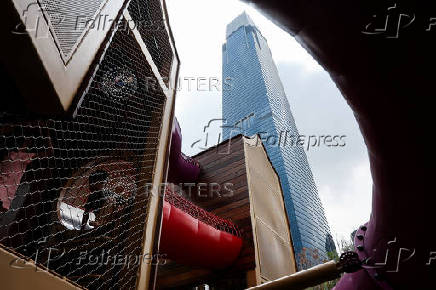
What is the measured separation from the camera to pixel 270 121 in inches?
2601

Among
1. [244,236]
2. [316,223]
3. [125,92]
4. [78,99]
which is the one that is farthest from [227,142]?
[316,223]

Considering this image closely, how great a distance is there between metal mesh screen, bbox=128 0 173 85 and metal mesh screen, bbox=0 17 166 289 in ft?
1.07

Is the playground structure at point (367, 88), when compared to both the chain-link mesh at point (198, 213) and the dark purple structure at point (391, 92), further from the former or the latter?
the chain-link mesh at point (198, 213)

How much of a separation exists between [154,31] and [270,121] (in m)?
65.3

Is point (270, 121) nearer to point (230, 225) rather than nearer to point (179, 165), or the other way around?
point (179, 165)

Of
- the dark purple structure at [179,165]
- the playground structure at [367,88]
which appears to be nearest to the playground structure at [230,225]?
the dark purple structure at [179,165]

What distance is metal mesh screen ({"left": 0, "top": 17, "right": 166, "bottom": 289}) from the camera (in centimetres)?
179

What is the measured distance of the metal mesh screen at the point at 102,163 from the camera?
1.79 meters

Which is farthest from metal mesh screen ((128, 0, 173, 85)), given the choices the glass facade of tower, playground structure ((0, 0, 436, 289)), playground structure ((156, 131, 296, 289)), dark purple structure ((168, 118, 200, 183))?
the glass facade of tower

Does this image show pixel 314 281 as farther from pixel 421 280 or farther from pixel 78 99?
pixel 78 99

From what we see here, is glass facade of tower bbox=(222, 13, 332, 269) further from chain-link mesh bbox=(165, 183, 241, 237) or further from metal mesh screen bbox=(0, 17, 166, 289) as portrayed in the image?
metal mesh screen bbox=(0, 17, 166, 289)

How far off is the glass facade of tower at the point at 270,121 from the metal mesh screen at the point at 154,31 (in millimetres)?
47123

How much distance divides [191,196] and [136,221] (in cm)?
664

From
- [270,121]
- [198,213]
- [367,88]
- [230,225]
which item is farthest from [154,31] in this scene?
[270,121]
